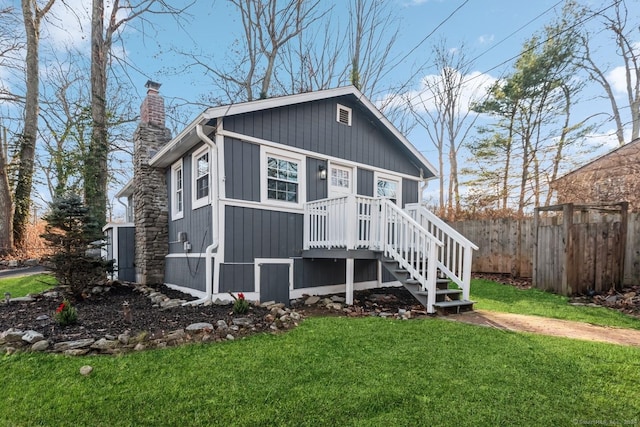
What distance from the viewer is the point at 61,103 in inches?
541

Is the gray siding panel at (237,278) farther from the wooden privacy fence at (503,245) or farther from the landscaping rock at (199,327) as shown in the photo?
the wooden privacy fence at (503,245)

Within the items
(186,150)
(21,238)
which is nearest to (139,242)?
(186,150)

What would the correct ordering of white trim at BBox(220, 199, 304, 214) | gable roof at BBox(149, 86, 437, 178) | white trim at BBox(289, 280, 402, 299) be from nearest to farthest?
gable roof at BBox(149, 86, 437, 178)
white trim at BBox(220, 199, 304, 214)
white trim at BBox(289, 280, 402, 299)

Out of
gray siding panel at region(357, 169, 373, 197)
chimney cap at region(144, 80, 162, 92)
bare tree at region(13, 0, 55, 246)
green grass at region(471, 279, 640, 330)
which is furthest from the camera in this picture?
bare tree at region(13, 0, 55, 246)

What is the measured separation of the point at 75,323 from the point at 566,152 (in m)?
16.3

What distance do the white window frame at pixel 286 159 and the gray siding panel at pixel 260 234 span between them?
218 mm

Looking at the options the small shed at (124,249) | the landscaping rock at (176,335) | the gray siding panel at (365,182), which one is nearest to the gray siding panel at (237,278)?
the landscaping rock at (176,335)

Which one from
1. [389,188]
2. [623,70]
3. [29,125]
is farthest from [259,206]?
[623,70]

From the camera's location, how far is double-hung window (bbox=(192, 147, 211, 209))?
596cm

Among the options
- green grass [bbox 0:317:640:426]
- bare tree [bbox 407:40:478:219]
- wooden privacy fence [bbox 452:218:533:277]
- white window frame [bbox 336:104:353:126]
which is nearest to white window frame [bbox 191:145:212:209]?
white window frame [bbox 336:104:353:126]

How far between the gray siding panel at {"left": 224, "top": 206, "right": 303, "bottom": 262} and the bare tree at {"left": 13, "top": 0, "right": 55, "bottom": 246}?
1123 centimetres

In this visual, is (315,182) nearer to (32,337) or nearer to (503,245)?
(32,337)

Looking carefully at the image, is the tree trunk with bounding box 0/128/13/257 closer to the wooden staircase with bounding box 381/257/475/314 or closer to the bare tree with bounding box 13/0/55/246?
the bare tree with bounding box 13/0/55/246

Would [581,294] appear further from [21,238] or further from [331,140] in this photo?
[21,238]
